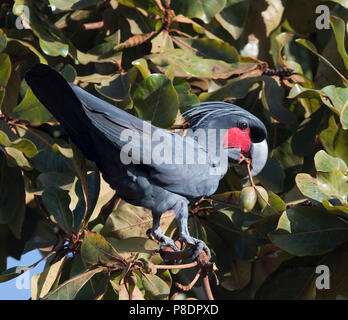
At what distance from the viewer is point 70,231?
2869 millimetres

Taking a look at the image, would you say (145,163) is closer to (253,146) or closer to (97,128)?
(97,128)

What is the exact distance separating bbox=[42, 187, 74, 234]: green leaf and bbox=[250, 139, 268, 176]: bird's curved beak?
82cm

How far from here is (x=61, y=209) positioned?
113 inches

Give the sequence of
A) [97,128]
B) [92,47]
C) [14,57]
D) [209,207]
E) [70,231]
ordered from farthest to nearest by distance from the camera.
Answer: [92,47], [14,57], [209,207], [70,231], [97,128]

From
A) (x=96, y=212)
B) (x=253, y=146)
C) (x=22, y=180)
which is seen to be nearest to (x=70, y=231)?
(x=96, y=212)

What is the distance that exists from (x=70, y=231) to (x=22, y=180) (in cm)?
51

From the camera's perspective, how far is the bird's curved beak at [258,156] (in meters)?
2.91

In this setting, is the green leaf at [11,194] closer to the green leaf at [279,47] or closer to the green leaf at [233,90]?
the green leaf at [233,90]

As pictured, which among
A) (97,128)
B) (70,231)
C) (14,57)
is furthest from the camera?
(14,57)

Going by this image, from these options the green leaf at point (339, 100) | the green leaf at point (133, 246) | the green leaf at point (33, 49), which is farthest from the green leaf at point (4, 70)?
the green leaf at point (339, 100)

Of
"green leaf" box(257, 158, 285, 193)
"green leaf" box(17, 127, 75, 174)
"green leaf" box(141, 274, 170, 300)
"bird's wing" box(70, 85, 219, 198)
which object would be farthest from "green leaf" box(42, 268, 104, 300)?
"green leaf" box(257, 158, 285, 193)

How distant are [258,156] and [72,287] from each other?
981mm

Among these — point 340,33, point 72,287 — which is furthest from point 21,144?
point 340,33

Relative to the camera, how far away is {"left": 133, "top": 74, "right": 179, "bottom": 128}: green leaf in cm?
286
